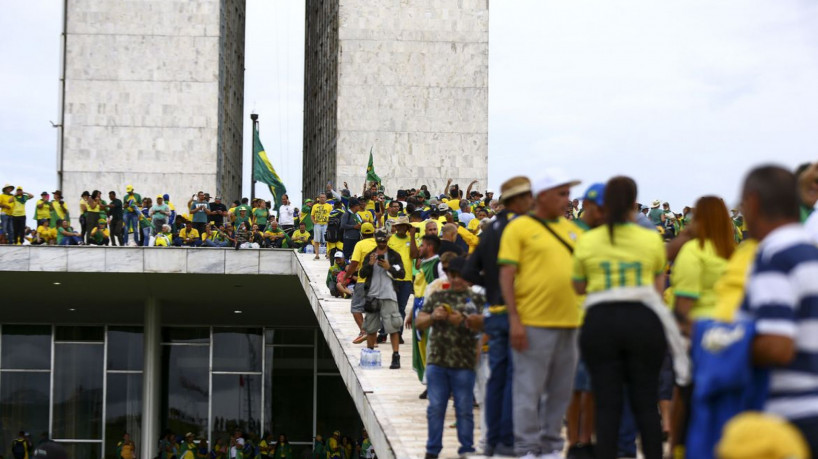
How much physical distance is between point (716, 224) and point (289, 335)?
95.9 feet

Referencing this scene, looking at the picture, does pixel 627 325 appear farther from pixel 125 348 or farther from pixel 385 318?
pixel 125 348

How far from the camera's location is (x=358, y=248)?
1374cm

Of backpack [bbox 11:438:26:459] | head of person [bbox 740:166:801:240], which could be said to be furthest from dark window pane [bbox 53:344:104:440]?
head of person [bbox 740:166:801:240]

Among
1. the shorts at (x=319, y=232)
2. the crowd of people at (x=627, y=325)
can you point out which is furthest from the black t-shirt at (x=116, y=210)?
the crowd of people at (x=627, y=325)

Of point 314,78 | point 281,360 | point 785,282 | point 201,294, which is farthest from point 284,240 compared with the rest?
point 314,78

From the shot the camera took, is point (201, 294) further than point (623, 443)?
Yes

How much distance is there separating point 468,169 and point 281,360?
15.4 m

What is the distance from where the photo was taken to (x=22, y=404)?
33.4 m

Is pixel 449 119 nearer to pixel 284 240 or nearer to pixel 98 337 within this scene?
pixel 98 337

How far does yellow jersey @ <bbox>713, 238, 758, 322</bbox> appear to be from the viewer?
13.5 feet

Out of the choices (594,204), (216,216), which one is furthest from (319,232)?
(594,204)

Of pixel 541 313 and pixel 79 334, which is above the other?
pixel 541 313

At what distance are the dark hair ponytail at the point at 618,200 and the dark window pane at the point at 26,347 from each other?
29841mm

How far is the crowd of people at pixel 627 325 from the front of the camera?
12.1 ft
